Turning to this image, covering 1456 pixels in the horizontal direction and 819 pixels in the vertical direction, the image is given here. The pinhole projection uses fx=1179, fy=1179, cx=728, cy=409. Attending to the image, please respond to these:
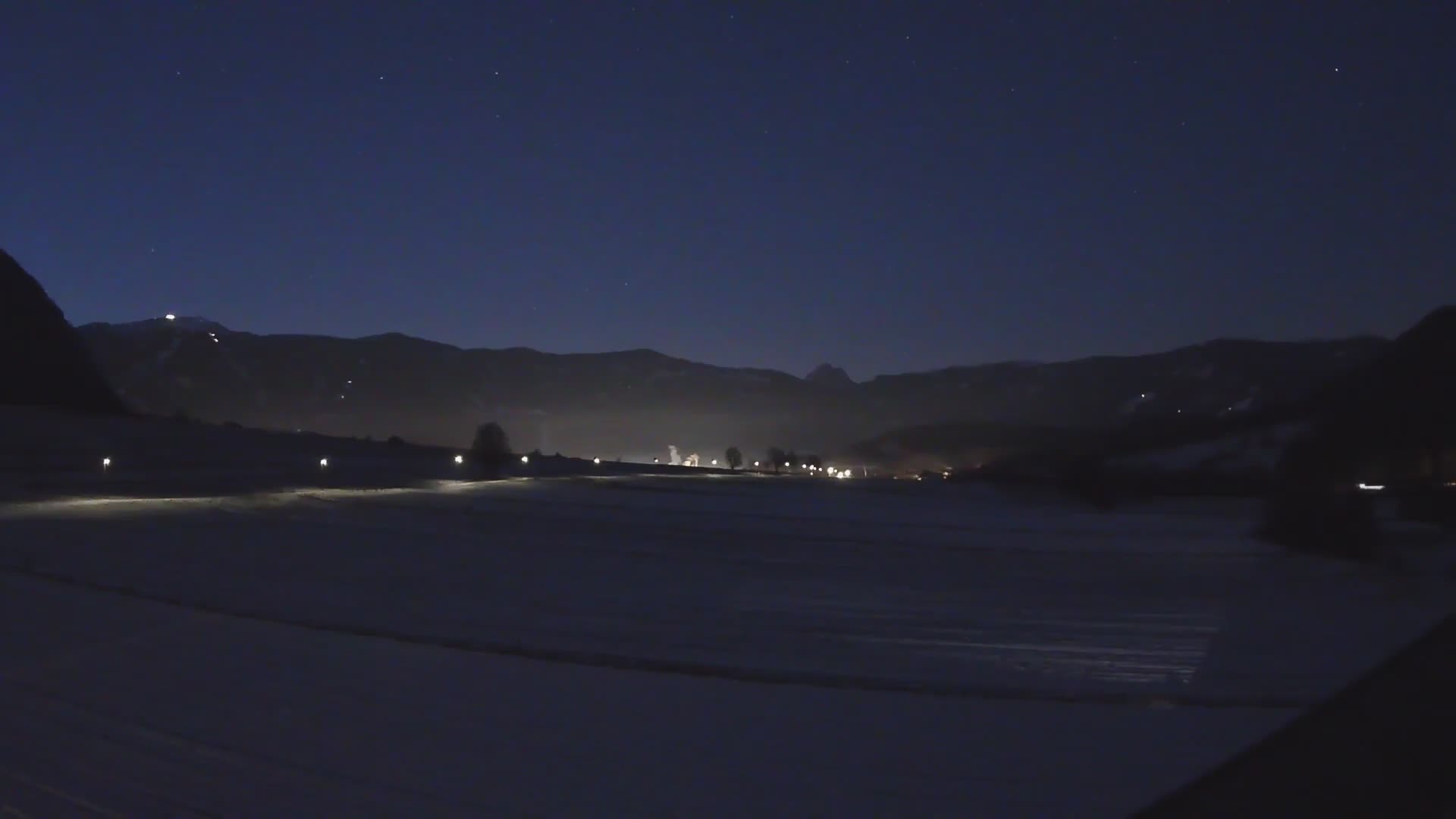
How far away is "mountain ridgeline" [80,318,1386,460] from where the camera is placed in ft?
234

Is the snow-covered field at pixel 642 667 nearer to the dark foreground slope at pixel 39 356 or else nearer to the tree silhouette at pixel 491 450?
the tree silhouette at pixel 491 450

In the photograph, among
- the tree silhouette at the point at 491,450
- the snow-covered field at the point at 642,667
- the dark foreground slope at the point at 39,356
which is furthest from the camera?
the dark foreground slope at the point at 39,356

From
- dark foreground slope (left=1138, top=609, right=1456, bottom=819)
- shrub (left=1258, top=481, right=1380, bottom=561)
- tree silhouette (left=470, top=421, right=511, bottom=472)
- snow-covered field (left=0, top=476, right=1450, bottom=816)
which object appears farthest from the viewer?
tree silhouette (left=470, top=421, right=511, bottom=472)

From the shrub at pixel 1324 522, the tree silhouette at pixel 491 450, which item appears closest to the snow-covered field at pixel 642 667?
the shrub at pixel 1324 522

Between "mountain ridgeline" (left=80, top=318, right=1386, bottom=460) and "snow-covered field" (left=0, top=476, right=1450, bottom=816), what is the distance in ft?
117

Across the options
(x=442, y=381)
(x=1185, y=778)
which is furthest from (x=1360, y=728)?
(x=442, y=381)

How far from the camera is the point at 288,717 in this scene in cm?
812

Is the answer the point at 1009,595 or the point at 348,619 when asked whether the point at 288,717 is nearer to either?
the point at 348,619

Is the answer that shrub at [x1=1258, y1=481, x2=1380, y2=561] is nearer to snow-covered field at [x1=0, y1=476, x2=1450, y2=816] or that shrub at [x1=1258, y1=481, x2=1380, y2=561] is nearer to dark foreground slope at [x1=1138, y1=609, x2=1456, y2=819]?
snow-covered field at [x1=0, y1=476, x2=1450, y2=816]

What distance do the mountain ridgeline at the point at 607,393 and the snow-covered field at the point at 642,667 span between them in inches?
1405

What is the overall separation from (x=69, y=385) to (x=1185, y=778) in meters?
78.3

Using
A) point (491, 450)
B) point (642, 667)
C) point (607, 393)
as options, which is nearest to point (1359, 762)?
point (642, 667)

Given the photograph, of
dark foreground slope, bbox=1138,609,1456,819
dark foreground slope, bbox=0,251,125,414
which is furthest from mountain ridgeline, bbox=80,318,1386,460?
dark foreground slope, bbox=1138,609,1456,819

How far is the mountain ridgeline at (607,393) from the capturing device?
71.2 metres
